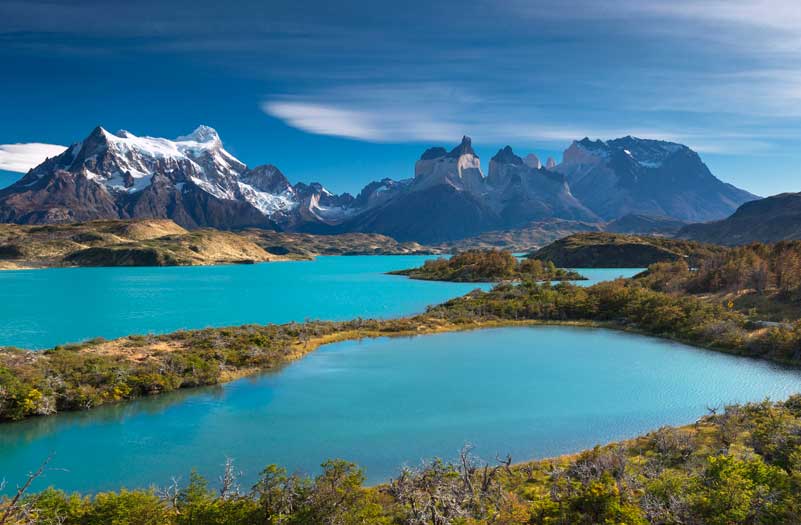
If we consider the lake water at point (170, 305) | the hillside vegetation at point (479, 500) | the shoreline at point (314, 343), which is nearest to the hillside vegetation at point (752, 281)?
the shoreline at point (314, 343)

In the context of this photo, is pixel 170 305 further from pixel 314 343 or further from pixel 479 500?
pixel 479 500

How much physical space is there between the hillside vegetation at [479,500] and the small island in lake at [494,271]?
14488 cm

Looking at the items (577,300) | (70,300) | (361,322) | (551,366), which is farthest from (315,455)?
(70,300)

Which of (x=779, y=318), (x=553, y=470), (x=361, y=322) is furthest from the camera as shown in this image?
(x=361, y=322)

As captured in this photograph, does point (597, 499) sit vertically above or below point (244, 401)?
above

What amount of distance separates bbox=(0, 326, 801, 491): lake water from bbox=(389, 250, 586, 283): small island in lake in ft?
364

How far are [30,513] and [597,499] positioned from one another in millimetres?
19141

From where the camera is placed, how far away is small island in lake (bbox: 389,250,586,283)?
168 metres

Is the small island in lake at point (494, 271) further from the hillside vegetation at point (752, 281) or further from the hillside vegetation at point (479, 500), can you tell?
the hillside vegetation at point (479, 500)

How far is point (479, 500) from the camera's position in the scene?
63.0 ft

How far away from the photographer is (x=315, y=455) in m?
28.0

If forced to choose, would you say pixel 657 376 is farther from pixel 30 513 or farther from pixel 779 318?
pixel 30 513

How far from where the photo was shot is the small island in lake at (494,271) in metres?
168

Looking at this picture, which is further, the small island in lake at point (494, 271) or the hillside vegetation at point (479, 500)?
the small island in lake at point (494, 271)
